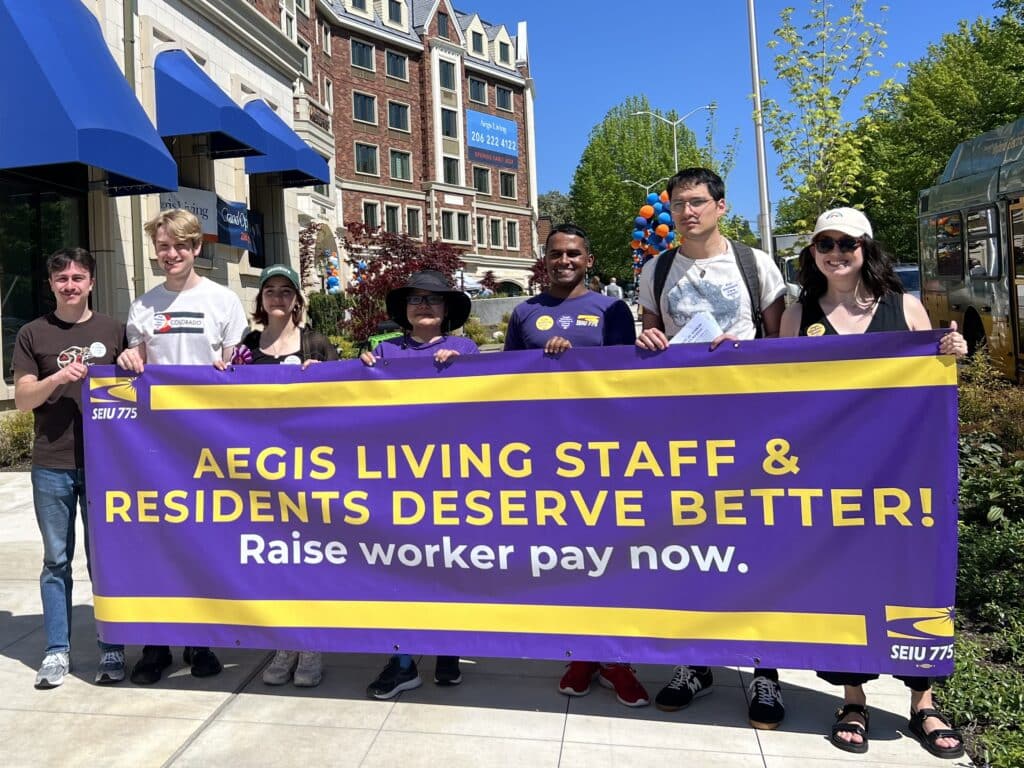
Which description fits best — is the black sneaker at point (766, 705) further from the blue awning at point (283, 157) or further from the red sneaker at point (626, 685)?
the blue awning at point (283, 157)

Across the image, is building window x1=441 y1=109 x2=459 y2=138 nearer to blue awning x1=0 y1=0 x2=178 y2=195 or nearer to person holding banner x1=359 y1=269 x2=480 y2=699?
blue awning x1=0 y1=0 x2=178 y2=195

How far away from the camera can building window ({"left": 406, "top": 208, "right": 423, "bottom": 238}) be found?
50.9 metres

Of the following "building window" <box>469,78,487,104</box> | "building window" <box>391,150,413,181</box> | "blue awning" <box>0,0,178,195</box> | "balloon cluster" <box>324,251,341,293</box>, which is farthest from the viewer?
"building window" <box>469,78,487,104</box>

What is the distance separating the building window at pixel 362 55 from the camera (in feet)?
158

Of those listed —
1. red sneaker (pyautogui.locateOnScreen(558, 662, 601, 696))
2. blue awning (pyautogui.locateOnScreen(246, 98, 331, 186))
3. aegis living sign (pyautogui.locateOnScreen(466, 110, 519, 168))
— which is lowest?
red sneaker (pyautogui.locateOnScreen(558, 662, 601, 696))

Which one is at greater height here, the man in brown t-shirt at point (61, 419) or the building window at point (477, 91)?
the building window at point (477, 91)

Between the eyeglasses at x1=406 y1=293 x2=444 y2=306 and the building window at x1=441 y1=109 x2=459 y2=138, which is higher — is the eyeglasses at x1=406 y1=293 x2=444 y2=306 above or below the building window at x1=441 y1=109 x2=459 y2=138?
below

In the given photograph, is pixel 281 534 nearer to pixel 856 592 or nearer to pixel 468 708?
pixel 468 708

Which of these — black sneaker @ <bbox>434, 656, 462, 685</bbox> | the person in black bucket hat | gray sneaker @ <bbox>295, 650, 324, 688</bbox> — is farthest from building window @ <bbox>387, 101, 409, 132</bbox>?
black sneaker @ <bbox>434, 656, 462, 685</bbox>

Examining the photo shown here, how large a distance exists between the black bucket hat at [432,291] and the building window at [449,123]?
167 feet

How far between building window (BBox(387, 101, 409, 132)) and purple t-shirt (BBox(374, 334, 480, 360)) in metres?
48.8

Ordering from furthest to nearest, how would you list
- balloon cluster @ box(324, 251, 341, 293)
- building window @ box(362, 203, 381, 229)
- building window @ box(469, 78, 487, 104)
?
building window @ box(469, 78, 487, 104)
building window @ box(362, 203, 381, 229)
balloon cluster @ box(324, 251, 341, 293)

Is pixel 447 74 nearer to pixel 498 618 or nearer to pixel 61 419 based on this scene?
pixel 61 419

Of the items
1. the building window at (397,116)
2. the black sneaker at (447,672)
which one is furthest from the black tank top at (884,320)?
the building window at (397,116)
